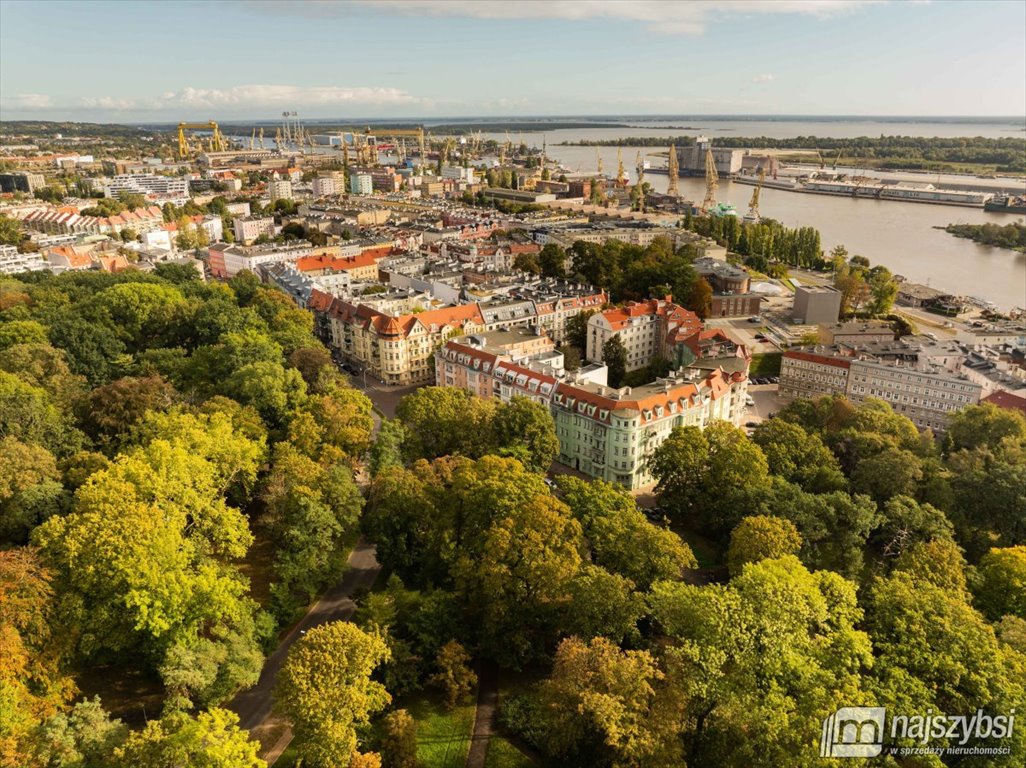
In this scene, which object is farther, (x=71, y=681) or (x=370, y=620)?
(x=370, y=620)

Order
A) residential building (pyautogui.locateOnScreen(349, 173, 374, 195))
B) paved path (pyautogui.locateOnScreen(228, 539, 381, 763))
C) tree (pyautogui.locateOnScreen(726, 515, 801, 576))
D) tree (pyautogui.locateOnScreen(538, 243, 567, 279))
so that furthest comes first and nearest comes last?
residential building (pyautogui.locateOnScreen(349, 173, 374, 195)) → tree (pyautogui.locateOnScreen(538, 243, 567, 279)) → tree (pyautogui.locateOnScreen(726, 515, 801, 576)) → paved path (pyautogui.locateOnScreen(228, 539, 381, 763))

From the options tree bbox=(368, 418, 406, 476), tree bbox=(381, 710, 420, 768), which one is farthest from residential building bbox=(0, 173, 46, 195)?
tree bbox=(381, 710, 420, 768)

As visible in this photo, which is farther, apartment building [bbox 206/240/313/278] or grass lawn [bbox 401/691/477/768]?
apartment building [bbox 206/240/313/278]

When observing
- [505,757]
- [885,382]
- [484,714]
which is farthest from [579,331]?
[505,757]

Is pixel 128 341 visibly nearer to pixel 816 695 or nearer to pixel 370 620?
pixel 370 620

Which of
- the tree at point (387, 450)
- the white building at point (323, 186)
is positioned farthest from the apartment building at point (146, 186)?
the tree at point (387, 450)

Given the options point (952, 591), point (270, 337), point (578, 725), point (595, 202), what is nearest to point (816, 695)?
point (578, 725)

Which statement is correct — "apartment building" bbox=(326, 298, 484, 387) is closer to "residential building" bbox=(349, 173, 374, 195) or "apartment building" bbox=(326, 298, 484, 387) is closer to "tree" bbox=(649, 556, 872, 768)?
"tree" bbox=(649, 556, 872, 768)
